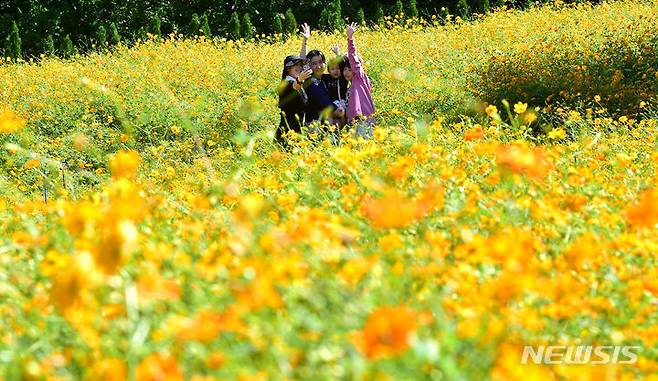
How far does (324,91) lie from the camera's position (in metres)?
6.71

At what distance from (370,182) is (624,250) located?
2.45ft

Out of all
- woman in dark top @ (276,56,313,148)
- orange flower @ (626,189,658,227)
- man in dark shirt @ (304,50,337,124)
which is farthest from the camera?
man in dark shirt @ (304,50,337,124)

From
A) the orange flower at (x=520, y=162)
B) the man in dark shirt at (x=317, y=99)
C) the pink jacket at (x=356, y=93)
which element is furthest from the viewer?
the pink jacket at (x=356, y=93)

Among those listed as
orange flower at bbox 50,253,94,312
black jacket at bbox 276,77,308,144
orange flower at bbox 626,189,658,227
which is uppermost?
orange flower at bbox 626,189,658,227

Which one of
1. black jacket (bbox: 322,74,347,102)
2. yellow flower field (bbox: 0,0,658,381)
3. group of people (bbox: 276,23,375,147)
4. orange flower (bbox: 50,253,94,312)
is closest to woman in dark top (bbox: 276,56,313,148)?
group of people (bbox: 276,23,375,147)

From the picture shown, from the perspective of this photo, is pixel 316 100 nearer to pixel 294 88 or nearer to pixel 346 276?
pixel 294 88

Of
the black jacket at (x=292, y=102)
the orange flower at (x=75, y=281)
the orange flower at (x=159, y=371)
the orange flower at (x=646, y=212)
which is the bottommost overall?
the black jacket at (x=292, y=102)

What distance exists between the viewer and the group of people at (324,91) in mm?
6453

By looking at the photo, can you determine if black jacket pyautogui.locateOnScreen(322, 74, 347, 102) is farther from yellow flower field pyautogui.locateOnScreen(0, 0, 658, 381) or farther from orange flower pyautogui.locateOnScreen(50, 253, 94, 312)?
orange flower pyautogui.locateOnScreen(50, 253, 94, 312)

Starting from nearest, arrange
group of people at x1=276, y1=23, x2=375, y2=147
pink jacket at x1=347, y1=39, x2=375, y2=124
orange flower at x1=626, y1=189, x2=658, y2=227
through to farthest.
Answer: orange flower at x1=626, y1=189, x2=658, y2=227, group of people at x1=276, y1=23, x2=375, y2=147, pink jacket at x1=347, y1=39, x2=375, y2=124

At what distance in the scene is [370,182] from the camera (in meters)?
2.10

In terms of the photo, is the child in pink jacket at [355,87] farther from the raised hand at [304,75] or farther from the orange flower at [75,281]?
the orange flower at [75,281]

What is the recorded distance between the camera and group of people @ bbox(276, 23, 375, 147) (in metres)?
6.45

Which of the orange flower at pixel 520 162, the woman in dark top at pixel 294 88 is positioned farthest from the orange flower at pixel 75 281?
the woman in dark top at pixel 294 88
